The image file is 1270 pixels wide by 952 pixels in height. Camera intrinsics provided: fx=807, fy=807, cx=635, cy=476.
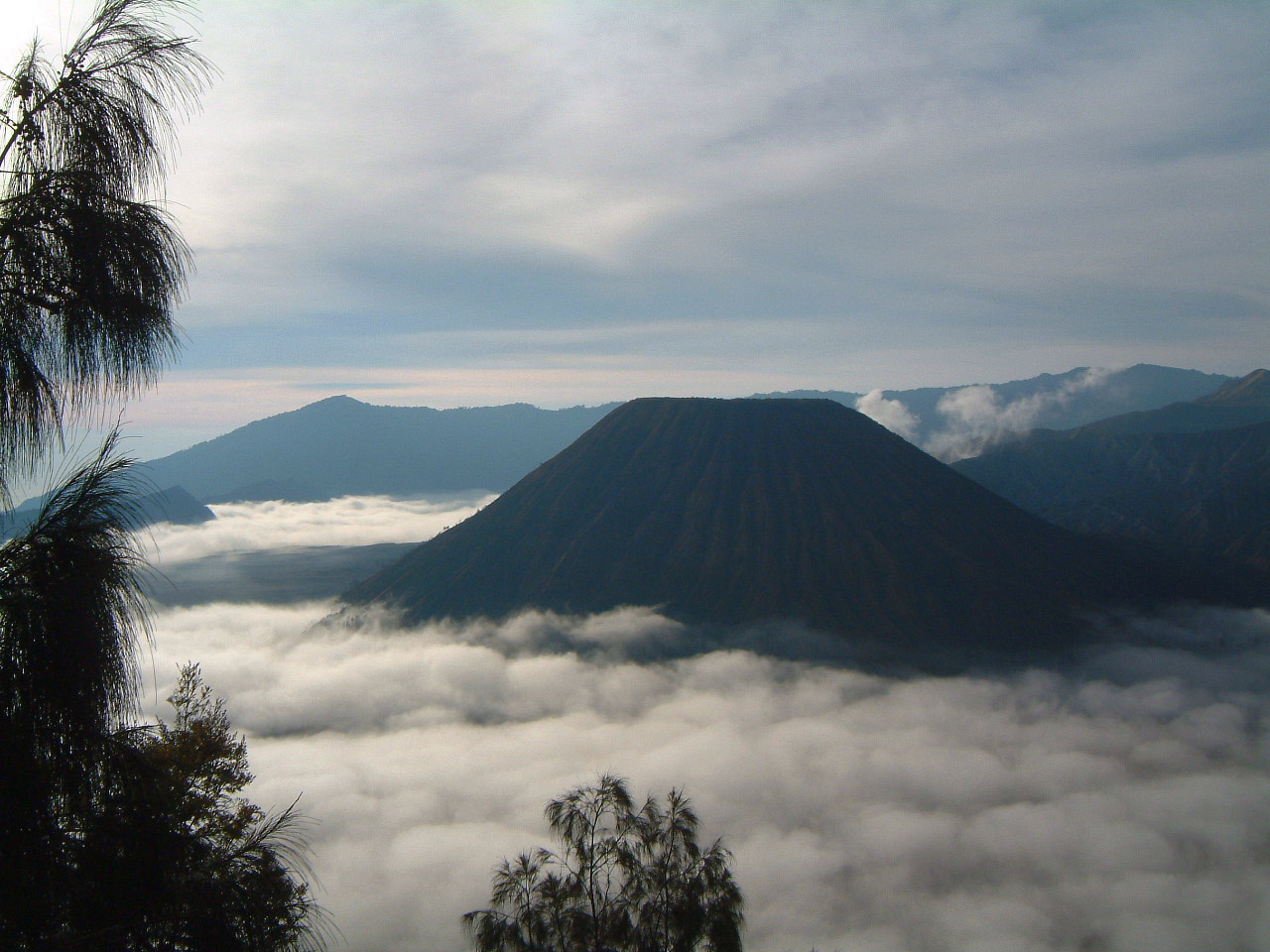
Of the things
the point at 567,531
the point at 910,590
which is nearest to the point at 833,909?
the point at 910,590

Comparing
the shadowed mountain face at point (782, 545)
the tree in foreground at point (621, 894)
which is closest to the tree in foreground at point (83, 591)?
the tree in foreground at point (621, 894)

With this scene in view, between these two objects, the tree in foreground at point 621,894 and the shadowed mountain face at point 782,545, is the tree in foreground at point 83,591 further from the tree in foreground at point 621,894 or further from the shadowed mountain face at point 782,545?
the shadowed mountain face at point 782,545

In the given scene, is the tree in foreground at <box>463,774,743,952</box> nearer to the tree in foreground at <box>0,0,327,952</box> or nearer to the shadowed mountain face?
the tree in foreground at <box>0,0,327,952</box>

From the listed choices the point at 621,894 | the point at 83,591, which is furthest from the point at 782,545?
the point at 83,591

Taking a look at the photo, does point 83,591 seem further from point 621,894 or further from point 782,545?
point 782,545

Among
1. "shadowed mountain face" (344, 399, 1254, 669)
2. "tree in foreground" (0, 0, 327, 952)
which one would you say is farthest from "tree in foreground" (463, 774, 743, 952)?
"shadowed mountain face" (344, 399, 1254, 669)

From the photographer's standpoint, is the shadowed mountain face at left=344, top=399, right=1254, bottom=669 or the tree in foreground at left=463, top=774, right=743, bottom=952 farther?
the shadowed mountain face at left=344, top=399, right=1254, bottom=669
